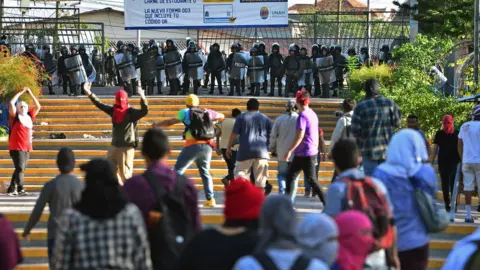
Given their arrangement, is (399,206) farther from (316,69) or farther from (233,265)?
(316,69)

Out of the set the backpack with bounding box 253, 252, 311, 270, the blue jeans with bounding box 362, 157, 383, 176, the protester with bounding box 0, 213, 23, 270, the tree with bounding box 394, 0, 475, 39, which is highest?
the tree with bounding box 394, 0, 475, 39

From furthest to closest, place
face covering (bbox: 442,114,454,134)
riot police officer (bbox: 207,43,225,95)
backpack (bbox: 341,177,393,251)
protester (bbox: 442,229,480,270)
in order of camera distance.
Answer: riot police officer (bbox: 207,43,225,95) → face covering (bbox: 442,114,454,134) → backpack (bbox: 341,177,393,251) → protester (bbox: 442,229,480,270)

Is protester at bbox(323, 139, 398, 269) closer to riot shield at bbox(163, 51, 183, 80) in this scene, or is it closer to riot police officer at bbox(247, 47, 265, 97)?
riot police officer at bbox(247, 47, 265, 97)

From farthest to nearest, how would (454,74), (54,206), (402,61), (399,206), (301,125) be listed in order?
(454,74), (402,61), (301,125), (54,206), (399,206)

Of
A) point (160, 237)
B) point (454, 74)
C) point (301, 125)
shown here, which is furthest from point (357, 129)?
point (454, 74)

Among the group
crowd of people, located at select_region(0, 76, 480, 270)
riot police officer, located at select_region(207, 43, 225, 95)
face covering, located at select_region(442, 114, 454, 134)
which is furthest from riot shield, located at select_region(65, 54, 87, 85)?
crowd of people, located at select_region(0, 76, 480, 270)

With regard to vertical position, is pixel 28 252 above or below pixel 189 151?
below

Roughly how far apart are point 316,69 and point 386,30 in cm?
641

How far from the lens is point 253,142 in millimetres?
14164

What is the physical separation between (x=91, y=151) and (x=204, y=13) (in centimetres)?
1268

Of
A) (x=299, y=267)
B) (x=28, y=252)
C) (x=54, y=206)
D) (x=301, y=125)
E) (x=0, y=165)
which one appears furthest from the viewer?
(x=0, y=165)

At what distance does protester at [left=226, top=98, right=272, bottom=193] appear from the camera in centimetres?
1416

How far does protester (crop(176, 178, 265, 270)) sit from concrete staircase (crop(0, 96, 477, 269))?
6.76 meters

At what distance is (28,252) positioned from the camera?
1267cm
